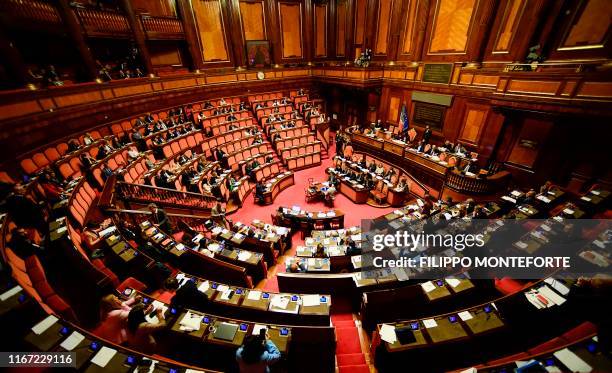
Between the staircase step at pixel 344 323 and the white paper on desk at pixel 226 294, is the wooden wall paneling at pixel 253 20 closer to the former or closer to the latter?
the white paper on desk at pixel 226 294

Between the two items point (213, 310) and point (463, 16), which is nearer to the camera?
point (213, 310)

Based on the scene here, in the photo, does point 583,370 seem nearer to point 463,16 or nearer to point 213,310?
point 213,310

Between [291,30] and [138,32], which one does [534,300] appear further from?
[291,30]

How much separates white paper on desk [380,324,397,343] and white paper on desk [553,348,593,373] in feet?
5.31

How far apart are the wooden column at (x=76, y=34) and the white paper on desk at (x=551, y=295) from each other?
12539 mm

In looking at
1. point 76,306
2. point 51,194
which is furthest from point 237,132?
point 76,306

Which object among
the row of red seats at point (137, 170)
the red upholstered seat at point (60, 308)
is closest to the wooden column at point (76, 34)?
the row of red seats at point (137, 170)

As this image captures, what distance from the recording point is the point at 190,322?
137 inches

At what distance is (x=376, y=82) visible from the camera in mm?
11953

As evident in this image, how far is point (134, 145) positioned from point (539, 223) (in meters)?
11.3

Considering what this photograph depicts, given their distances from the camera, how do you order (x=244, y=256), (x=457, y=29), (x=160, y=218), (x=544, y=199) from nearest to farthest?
(x=244, y=256) → (x=160, y=218) → (x=544, y=199) → (x=457, y=29)

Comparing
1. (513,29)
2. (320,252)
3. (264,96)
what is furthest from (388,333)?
(264,96)

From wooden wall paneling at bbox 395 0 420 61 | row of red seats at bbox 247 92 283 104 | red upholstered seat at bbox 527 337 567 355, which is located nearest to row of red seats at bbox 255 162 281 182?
row of red seats at bbox 247 92 283 104

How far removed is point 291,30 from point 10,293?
605 inches
